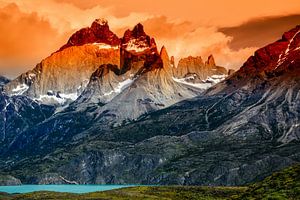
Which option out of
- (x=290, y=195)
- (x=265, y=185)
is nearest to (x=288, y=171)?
(x=265, y=185)

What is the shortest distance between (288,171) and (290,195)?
65.7 ft

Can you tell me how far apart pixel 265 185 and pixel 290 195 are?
55.9ft

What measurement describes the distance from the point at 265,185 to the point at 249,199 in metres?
8.85

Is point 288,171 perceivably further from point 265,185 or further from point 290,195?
point 290,195

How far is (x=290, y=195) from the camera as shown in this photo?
158 metres

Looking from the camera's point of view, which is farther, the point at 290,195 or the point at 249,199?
the point at 249,199

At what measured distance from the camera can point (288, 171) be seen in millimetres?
177875

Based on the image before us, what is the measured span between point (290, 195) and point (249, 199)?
13.3 meters

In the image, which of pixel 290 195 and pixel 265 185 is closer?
pixel 290 195

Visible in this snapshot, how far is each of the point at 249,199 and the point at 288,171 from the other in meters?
16.2

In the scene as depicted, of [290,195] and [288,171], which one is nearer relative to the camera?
[290,195]

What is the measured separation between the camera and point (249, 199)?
169 metres

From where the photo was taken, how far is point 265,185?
175 meters
